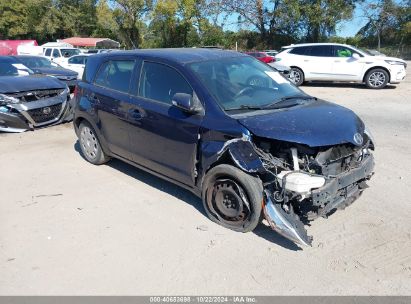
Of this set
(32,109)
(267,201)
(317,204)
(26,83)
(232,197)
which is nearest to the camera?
(317,204)

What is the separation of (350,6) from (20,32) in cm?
4067

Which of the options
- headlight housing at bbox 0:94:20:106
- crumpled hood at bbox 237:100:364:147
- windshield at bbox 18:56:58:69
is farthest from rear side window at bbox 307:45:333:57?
crumpled hood at bbox 237:100:364:147

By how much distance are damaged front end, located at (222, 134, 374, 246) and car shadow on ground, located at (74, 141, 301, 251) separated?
31cm

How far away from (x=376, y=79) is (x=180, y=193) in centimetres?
1123

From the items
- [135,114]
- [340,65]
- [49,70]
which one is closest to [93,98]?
[135,114]

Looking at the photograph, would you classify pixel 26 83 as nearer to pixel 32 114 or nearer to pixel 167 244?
pixel 32 114

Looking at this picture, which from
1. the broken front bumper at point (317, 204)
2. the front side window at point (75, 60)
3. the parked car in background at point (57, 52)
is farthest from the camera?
the parked car in background at point (57, 52)

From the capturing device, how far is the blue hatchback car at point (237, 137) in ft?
12.0

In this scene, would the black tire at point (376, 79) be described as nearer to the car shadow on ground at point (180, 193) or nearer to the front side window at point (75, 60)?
the car shadow on ground at point (180, 193)

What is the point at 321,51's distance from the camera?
48.3 ft

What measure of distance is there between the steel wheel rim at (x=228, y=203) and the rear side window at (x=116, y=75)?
1.90 m

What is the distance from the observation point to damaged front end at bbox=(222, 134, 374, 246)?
352 cm

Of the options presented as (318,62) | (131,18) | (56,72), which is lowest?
(56,72)

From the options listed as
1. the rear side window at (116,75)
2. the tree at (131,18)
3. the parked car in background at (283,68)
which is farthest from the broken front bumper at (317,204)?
the tree at (131,18)
